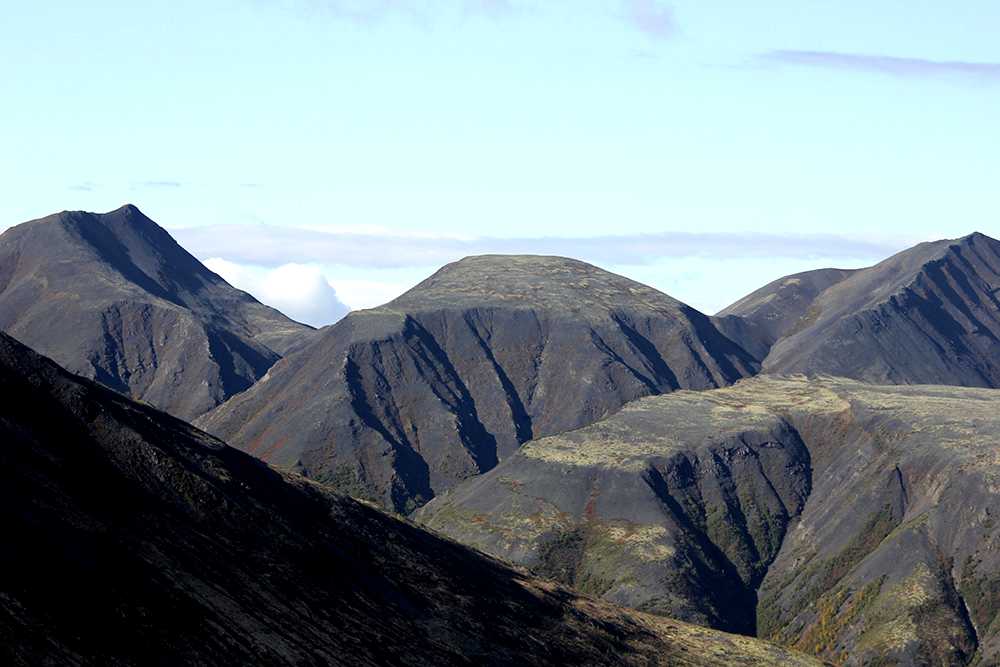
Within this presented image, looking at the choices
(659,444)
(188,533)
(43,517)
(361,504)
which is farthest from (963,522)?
(43,517)

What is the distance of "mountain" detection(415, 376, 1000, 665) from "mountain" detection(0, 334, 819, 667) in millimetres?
30903

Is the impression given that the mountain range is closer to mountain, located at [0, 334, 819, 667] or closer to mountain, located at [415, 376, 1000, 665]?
mountain, located at [0, 334, 819, 667]

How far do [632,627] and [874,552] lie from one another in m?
52.4

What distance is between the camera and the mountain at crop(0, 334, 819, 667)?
7394 centimetres

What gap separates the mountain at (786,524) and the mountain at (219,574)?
30903 millimetres

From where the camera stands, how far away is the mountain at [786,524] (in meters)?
149

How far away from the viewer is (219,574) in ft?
291

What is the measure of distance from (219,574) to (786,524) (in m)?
109

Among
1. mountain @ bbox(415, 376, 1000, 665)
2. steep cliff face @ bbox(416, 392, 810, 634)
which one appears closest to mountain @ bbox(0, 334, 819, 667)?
mountain @ bbox(415, 376, 1000, 665)

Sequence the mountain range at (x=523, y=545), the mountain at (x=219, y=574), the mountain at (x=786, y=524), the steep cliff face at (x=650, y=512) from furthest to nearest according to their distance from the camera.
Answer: the steep cliff face at (x=650, y=512) → the mountain at (x=786, y=524) → the mountain range at (x=523, y=545) → the mountain at (x=219, y=574)

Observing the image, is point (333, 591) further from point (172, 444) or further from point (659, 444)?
point (659, 444)

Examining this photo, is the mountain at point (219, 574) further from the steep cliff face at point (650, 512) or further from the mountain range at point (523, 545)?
the steep cliff face at point (650, 512)

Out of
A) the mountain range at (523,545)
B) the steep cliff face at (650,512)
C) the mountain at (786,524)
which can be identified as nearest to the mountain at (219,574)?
the mountain range at (523,545)

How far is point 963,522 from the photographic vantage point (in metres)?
159
